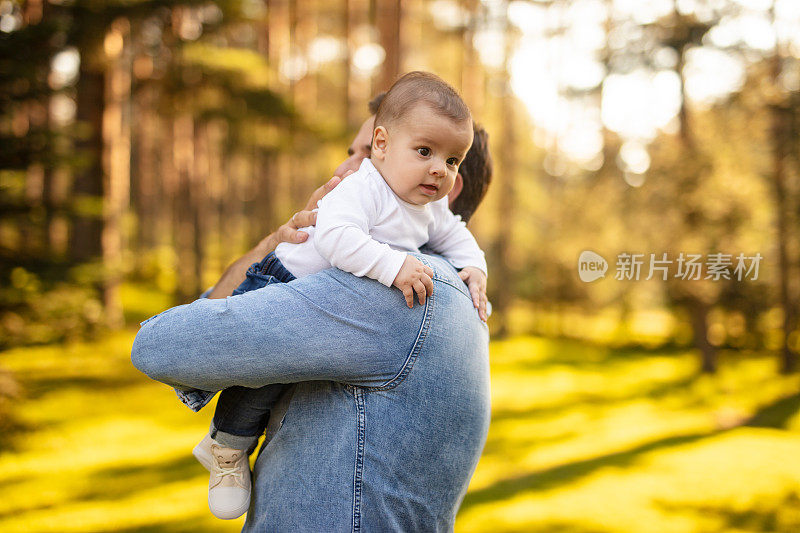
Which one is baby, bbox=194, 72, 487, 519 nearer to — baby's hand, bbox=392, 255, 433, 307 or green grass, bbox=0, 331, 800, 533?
baby's hand, bbox=392, 255, 433, 307

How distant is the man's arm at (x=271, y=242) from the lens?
61.5 inches

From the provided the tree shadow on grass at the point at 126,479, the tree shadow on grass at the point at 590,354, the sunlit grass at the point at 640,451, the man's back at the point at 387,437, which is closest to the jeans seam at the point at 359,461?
the man's back at the point at 387,437

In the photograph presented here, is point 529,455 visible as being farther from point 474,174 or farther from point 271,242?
point 271,242

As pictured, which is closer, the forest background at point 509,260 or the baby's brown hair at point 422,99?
the baby's brown hair at point 422,99

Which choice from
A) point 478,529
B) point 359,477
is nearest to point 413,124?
point 359,477

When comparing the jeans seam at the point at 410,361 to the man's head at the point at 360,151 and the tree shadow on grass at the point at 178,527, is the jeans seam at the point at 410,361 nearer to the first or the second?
the man's head at the point at 360,151

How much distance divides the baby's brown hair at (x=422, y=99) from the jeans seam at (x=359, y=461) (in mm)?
646

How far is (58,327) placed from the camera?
5.31 metres

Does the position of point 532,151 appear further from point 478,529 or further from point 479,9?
point 478,529

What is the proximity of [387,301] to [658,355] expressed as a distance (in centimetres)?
1596

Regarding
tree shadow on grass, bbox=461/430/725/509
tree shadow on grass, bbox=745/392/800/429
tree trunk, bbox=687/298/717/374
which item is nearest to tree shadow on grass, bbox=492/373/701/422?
tree trunk, bbox=687/298/717/374

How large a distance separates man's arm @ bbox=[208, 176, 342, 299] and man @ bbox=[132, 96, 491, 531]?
0.30 m

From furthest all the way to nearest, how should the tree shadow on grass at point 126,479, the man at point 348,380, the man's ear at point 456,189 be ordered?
the tree shadow on grass at point 126,479 → the man's ear at point 456,189 → the man at point 348,380

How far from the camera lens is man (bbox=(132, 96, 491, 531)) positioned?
1229 millimetres
